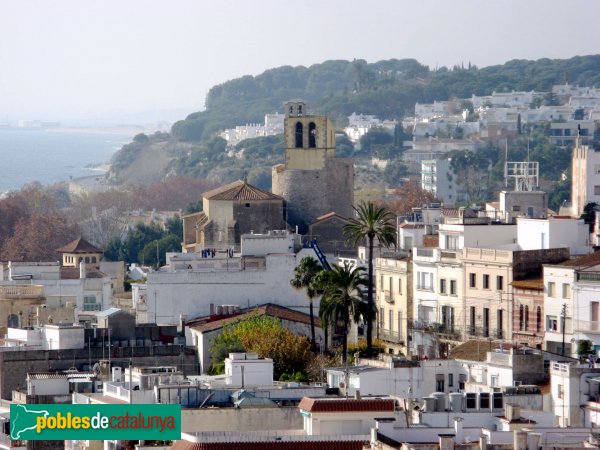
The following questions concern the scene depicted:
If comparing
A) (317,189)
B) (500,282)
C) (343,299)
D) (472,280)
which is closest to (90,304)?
(317,189)

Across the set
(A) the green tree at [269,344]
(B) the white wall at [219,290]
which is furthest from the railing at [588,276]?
(B) the white wall at [219,290]

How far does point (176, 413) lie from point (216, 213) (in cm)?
4838

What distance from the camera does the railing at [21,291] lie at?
67062 millimetres

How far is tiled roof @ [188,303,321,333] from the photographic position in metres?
57.7

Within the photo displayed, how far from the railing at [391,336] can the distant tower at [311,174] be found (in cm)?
2499

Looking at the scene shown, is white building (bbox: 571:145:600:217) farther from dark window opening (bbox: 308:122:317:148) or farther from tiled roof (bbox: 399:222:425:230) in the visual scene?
tiled roof (bbox: 399:222:425:230)

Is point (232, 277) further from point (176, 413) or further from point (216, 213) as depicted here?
point (176, 413)

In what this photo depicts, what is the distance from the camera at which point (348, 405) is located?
34875 millimetres

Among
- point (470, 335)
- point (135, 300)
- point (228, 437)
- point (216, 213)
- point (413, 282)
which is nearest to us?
point (228, 437)

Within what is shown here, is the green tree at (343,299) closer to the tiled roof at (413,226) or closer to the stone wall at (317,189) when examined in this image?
the tiled roof at (413,226)

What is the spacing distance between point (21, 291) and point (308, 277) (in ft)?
36.2

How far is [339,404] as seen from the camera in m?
34.9

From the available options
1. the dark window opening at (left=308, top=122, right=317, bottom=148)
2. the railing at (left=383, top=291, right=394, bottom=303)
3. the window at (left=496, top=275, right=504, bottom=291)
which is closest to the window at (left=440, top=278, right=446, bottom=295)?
the window at (left=496, top=275, right=504, bottom=291)

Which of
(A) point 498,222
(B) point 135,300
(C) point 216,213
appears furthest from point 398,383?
(C) point 216,213
